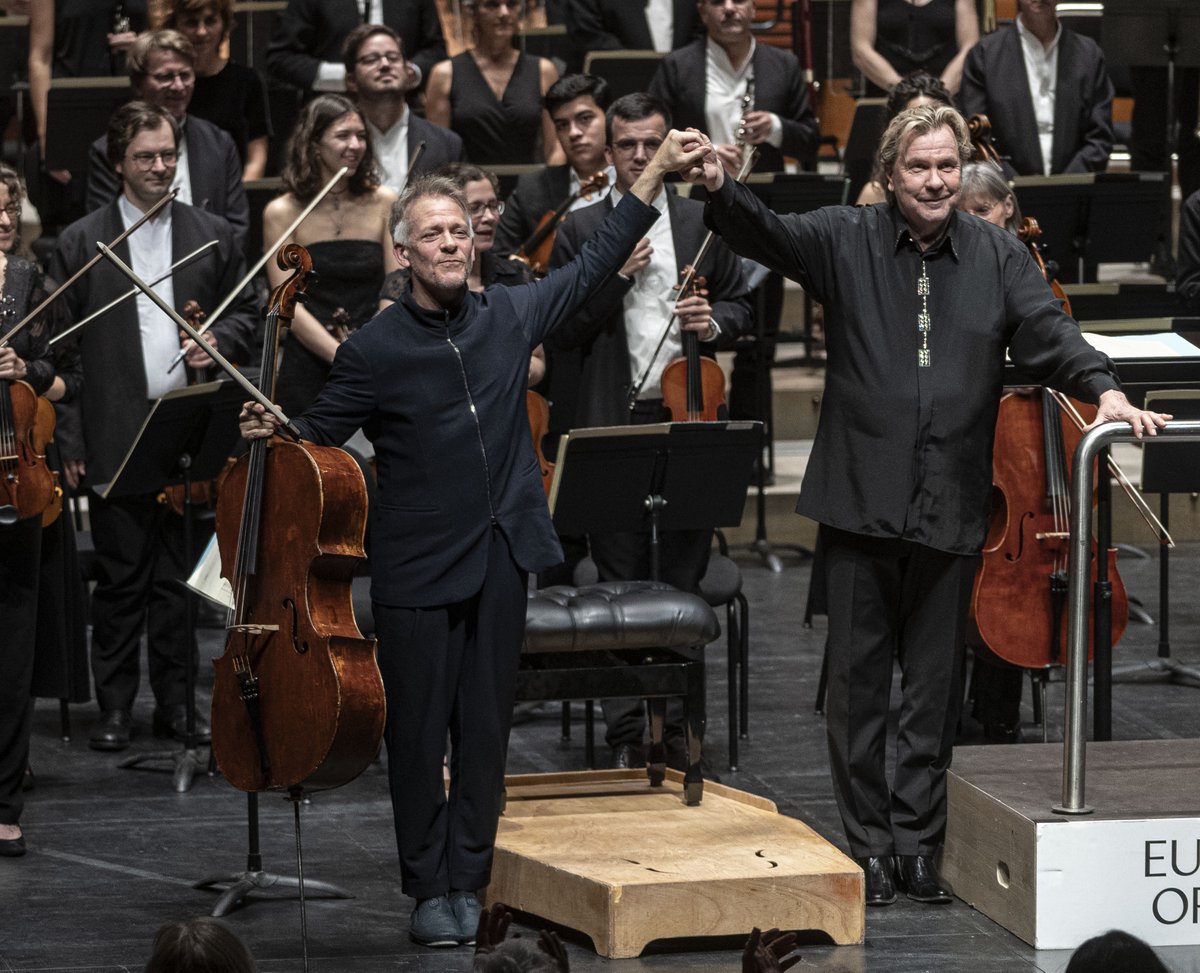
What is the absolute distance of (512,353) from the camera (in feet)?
13.5

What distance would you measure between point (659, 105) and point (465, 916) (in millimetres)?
2267

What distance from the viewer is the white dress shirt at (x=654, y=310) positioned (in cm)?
548

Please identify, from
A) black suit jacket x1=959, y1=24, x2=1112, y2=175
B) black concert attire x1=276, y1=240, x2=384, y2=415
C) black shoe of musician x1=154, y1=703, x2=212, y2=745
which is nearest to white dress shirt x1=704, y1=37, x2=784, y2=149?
black suit jacket x1=959, y1=24, x2=1112, y2=175

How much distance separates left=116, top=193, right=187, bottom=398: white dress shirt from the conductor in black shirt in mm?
2066

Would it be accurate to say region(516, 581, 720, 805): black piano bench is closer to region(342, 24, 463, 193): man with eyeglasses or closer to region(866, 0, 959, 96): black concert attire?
region(342, 24, 463, 193): man with eyeglasses

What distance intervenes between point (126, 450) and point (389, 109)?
1689 mm

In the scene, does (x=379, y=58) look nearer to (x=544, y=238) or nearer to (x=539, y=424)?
(x=544, y=238)

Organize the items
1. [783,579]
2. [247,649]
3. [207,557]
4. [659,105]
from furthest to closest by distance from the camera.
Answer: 1. [783,579]
2. [659,105]
3. [207,557]
4. [247,649]

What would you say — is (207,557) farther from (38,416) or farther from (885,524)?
Result: (885,524)

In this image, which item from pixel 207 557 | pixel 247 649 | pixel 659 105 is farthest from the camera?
pixel 659 105

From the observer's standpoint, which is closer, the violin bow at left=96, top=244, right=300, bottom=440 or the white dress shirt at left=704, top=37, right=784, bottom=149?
the violin bow at left=96, top=244, right=300, bottom=440

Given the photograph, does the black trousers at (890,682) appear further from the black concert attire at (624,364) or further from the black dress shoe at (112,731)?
the black dress shoe at (112,731)

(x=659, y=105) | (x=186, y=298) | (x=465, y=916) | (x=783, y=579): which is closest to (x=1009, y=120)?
(x=783, y=579)

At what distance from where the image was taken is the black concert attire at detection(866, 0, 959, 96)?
8.52m
